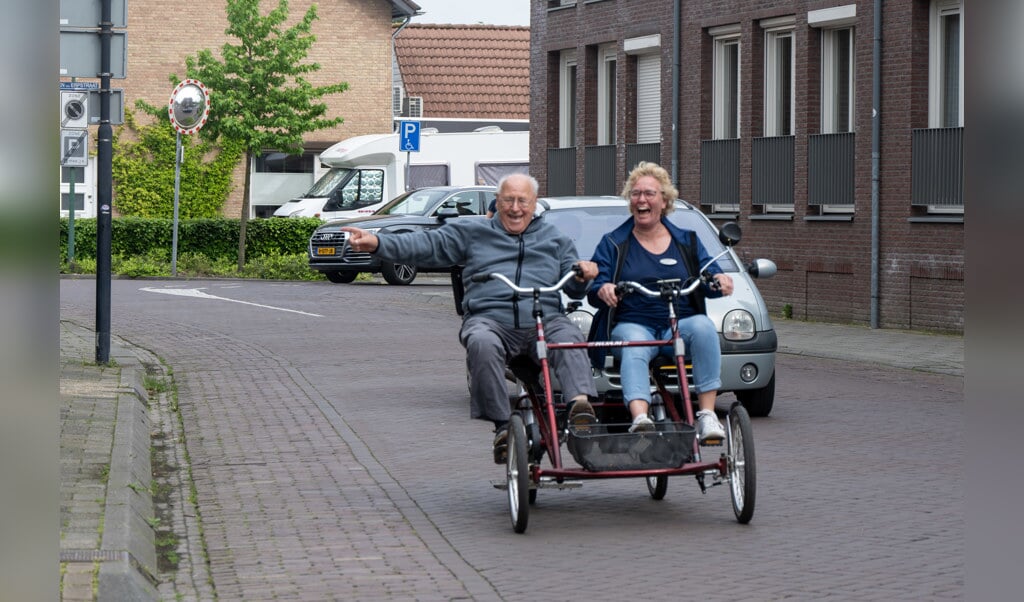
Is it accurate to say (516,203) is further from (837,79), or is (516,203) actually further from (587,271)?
(837,79)

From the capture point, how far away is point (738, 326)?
11.5 m

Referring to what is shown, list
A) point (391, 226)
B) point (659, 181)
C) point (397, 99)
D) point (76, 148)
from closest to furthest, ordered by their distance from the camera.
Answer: point (659, 181)
point (76, 148)
point (391, 226)
point (397, 99)

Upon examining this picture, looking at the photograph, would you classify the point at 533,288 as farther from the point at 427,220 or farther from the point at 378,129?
the point at 378,129

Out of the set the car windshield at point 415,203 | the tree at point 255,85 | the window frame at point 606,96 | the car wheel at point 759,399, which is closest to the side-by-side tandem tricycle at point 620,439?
the car wheel at point 759,399

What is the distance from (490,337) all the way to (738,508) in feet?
4.70

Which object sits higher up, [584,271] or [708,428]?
[584,271]

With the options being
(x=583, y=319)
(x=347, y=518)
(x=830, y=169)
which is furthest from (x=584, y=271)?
(x=830, y=169)

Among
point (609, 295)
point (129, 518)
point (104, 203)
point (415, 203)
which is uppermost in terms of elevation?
point (415, 203)

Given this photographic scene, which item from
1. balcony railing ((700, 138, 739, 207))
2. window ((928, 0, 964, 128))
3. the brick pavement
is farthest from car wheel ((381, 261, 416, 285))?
the brick pavement

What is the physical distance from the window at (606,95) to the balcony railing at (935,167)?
10.4m

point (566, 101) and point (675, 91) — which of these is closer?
point (675, 91)

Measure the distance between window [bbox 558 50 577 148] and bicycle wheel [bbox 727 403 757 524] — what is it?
25877 millimetres

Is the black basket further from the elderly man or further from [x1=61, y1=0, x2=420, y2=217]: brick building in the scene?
[x1=61, y1=0, x2=420, y2=217]: brick building

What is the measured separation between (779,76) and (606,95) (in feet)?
21.0
